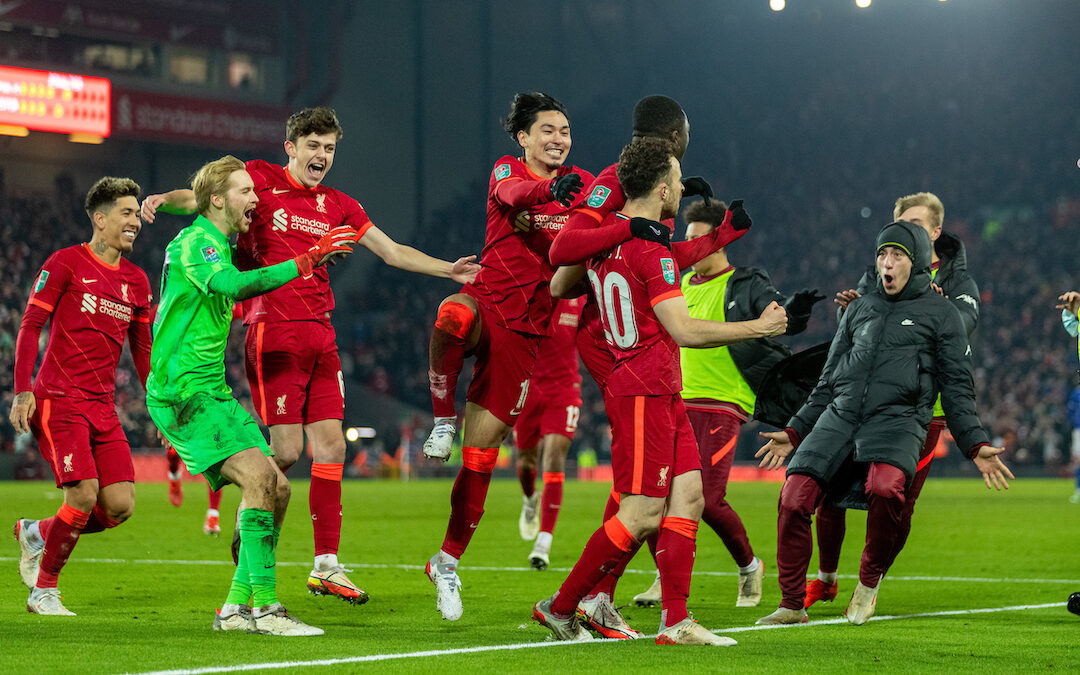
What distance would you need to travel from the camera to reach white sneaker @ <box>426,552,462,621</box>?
6809 mm

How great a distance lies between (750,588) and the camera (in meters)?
7.86

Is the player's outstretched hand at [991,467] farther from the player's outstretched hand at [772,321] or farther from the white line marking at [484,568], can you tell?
the white line marking at [484,568]

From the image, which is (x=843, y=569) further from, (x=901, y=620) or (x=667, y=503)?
(x=667, y=503)

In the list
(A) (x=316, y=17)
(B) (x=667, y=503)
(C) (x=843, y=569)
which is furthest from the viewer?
(A) (x=316, y=17)

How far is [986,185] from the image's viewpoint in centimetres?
4034

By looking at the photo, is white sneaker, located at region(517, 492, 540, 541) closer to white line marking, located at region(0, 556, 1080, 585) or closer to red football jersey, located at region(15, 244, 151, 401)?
white line marking, located at region(0, 556, 1080, 585)

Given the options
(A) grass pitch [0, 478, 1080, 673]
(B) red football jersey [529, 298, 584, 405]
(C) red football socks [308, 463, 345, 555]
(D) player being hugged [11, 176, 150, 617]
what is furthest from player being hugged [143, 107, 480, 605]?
(B) red football jersey [529, 298, 584, 405]

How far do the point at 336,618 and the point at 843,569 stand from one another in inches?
201

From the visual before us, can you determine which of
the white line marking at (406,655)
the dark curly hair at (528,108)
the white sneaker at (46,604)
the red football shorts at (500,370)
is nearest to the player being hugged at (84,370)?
the white sneaker at (46,604)

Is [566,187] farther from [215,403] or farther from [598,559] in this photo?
[215,403]

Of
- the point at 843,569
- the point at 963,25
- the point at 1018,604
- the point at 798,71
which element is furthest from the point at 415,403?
the point at 1018,604

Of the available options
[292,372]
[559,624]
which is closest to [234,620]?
[559,624]

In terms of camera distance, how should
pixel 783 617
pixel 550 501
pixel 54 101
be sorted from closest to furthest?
pixel 783 617 < pixel 550 501 < pixel 54 101

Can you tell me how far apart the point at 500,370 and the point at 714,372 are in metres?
1.58
